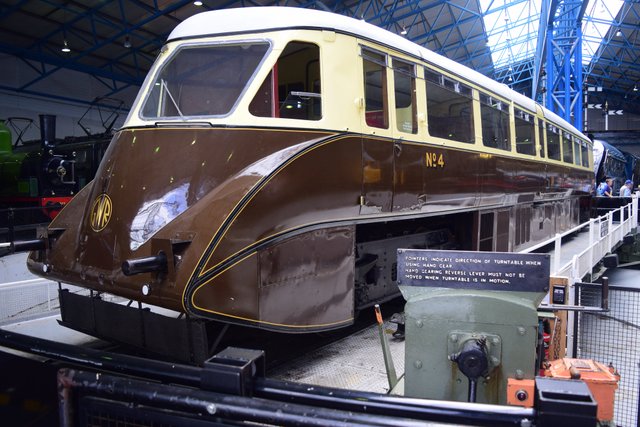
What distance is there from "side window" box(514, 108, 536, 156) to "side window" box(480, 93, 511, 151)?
2.02 ft

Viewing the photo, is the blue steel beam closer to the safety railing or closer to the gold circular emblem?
the safety railing

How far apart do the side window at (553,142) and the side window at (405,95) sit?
6.20 metres

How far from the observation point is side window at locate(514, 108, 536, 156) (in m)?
8.51

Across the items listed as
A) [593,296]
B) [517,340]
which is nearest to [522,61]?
[593,296]

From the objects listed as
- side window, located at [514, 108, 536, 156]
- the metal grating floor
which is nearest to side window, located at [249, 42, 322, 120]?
the metal grating floor

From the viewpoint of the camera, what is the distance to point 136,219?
12.3 ft

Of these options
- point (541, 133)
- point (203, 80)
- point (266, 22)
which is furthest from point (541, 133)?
point (203, 80)

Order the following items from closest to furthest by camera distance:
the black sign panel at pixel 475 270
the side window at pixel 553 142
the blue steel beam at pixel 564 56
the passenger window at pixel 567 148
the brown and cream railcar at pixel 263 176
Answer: the black sign panel at pixel 475 270 < the brown and cream railcar at pixel 263 176 < the side window at pixel 553 142 < the passenger window at pixel 567 148 < the blue steel beam at pixel 564 56

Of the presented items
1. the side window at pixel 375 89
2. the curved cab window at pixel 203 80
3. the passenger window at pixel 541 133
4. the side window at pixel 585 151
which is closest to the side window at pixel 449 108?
the side window at pixel 375 89

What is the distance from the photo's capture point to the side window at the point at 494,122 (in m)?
7.09

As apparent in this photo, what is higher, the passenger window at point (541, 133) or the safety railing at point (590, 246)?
the passenger window at point (541, 133)

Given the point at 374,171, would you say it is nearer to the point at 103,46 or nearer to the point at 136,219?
the point at 136,219

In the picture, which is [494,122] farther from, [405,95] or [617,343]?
[617,343]

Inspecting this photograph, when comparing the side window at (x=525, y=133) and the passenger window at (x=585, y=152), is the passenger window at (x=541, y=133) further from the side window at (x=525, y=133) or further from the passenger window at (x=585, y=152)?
the passenger window at (x=585, y=152)
